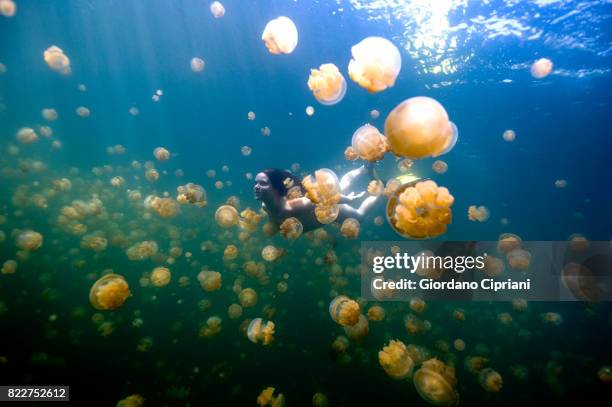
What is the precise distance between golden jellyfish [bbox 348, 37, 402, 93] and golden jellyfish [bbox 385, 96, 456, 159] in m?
0.82

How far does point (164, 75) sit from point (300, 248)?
15921 mm

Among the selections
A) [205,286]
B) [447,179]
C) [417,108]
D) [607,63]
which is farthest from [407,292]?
[447,179]

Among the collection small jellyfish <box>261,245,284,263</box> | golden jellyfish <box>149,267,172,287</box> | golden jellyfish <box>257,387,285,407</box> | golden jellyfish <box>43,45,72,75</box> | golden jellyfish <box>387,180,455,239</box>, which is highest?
golden jellyfish <box>43,45,72,75</box>

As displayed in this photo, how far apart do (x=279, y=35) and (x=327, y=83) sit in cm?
133

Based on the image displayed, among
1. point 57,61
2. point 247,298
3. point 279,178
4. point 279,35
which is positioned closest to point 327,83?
point 279,35

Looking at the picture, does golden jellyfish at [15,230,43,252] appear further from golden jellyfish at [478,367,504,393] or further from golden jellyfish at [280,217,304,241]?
golden jellyfish at [478,367,504,393]

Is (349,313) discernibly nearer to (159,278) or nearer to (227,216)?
(227,216)

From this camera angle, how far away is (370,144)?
4809 mm

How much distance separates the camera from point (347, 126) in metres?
Answer: 23.2

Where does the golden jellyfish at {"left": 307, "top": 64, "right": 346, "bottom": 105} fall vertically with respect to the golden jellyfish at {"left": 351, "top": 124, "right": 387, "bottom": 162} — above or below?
above

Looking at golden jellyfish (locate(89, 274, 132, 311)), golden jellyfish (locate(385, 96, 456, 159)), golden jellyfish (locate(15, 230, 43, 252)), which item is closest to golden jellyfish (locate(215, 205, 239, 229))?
golden jellyfish (locate(89, 274, 132, 311))

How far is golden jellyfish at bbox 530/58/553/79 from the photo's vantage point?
13086mm

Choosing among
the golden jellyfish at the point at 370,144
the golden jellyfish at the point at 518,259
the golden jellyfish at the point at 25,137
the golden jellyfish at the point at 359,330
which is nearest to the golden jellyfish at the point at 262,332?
the golden jellyfish at the point at 359,330

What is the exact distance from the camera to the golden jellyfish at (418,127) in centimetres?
322
